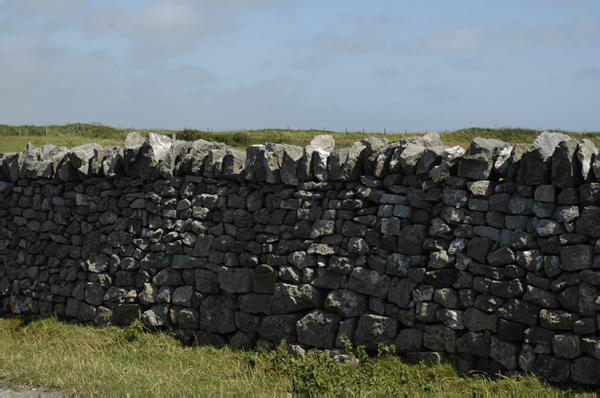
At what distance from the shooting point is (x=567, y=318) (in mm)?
5551

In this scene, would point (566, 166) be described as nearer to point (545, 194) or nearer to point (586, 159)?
point (586, 159)

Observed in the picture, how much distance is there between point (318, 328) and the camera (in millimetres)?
7160

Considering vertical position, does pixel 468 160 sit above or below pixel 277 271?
above

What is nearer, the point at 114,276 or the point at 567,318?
the point at 567,318

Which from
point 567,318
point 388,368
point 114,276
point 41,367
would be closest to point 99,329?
point 114,276

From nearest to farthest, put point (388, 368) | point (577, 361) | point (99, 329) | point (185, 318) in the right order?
point (577, 361)
point (388, 368)
point (185, 318)
point (99, 329)

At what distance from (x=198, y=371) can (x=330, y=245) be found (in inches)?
98.0

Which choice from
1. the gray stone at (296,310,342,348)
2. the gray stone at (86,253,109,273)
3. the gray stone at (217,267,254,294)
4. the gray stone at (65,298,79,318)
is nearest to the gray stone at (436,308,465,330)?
the gray stone at (296,310,342,348)

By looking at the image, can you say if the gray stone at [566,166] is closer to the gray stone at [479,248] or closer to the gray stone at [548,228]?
the gray stone at [548,228]

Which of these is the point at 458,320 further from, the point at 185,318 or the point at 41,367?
the point at 41,367

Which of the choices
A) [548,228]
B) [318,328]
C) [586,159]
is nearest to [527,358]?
[548,228]

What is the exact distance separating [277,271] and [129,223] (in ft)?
9.82

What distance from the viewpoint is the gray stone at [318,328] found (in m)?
7.07

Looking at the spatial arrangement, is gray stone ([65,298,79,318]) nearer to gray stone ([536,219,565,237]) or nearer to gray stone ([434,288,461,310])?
gray stone ([434,288,461,310])
